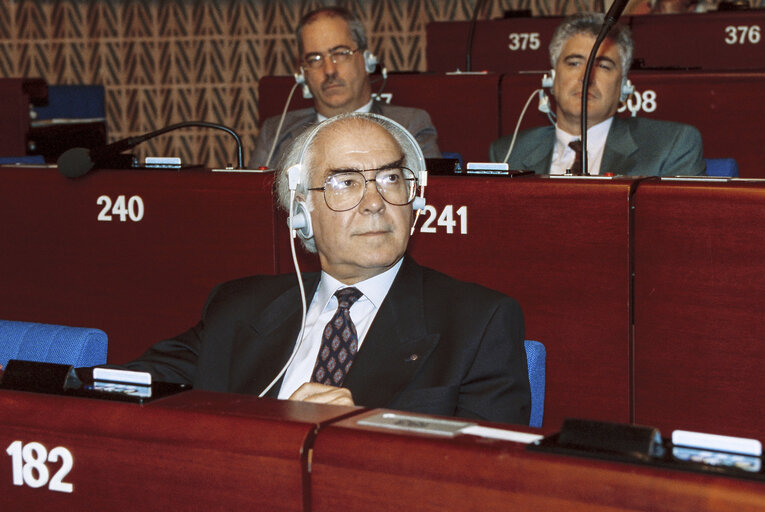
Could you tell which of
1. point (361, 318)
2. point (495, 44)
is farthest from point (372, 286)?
point (495, 44)

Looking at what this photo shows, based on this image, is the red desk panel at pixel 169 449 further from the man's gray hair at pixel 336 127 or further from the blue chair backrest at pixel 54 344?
the man's gray hair at pixel 336 127

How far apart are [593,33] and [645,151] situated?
20.0 inches

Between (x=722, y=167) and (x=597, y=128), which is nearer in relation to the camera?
(x=722, y=167)

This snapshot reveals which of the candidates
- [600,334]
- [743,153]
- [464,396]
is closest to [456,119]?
[743,153]

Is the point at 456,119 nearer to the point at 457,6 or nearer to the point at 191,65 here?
the point at 457,6

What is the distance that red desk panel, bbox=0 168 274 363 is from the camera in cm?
291

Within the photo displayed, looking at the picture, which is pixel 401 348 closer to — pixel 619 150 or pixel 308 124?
pixel 619 150

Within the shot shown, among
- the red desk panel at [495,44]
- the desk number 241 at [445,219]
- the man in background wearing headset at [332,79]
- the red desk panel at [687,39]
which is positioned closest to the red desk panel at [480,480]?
the desk number 241 at [445,219]

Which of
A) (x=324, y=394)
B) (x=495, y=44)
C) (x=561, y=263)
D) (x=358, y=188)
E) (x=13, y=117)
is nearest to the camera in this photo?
(x=324, y=394)

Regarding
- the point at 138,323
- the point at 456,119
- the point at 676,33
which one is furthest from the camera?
the point at 676,33

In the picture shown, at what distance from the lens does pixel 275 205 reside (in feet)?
9.37

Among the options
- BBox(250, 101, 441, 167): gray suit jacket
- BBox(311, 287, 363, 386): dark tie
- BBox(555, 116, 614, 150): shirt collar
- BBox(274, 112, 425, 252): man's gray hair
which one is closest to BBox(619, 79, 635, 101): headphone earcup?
BBox(555, 116, 614, 150): shirt collar

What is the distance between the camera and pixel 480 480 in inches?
29.5

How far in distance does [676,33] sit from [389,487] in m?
4.97
